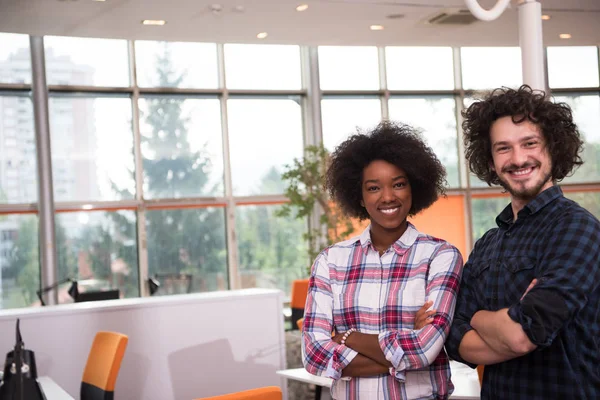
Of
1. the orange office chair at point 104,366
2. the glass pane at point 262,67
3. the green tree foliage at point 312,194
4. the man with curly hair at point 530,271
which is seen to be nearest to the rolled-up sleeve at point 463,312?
the man with curly hair at point 530,271

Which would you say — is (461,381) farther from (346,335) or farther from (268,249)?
(268,249)

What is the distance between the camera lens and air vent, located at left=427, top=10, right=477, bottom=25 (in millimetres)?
8229

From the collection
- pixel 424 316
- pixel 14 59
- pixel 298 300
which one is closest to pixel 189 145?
pixel 14 59

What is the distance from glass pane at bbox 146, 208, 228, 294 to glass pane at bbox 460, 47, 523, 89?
15.4ft

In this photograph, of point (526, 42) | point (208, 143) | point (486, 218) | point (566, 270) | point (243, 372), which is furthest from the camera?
point (486, 218)

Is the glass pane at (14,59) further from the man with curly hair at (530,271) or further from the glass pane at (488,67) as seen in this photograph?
the man with curly hair at (530,271)

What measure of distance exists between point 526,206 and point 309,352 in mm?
851

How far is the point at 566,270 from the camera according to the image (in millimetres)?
1853

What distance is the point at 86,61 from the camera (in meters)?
10.4

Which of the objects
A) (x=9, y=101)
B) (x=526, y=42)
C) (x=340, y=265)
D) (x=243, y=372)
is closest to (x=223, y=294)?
(x=243, y=372)

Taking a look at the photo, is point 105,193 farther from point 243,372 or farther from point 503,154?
point 503,154

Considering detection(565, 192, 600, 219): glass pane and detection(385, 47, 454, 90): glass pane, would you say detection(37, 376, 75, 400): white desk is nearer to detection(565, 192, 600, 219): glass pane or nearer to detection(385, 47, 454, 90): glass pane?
detection(385, 47, 454, 90): glass pane

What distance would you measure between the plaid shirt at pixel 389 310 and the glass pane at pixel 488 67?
10.1m

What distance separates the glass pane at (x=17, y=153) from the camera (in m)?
9.99
